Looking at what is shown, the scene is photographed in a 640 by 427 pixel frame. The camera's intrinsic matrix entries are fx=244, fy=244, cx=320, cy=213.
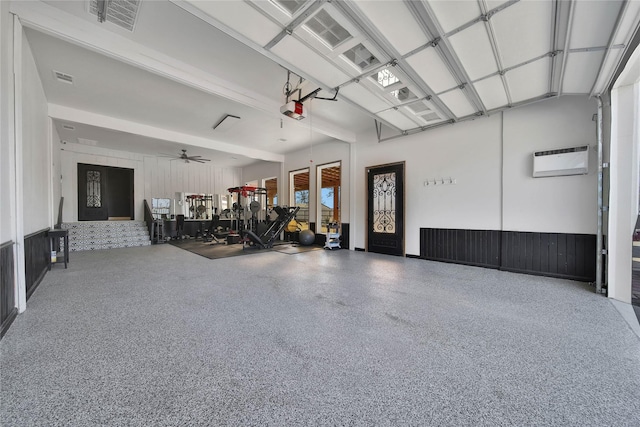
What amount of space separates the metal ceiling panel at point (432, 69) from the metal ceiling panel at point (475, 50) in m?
0.22

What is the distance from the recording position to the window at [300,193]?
31.6 ft

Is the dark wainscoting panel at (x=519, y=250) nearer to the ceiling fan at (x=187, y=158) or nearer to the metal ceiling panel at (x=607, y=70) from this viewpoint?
the metal ceiling panel at (x=607, y=70)

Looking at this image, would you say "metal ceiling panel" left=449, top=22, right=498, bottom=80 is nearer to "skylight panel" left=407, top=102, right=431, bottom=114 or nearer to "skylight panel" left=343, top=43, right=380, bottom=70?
"skylight panel" left=343, top=43, right=380, bottom=70

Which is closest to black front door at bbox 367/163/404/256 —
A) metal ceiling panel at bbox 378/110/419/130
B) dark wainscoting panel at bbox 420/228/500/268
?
dark wainscoting panel at bbox 420/228/500/268

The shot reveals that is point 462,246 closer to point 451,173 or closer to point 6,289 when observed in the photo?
point 451,173

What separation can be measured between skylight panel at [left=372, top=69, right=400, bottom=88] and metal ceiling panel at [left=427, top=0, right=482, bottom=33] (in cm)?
113

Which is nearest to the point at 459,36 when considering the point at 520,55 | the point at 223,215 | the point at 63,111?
the point at 520,55

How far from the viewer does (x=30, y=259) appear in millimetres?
3352

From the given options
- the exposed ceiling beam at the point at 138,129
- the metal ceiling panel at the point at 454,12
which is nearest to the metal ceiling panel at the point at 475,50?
the metal ceiling panel at the point at 454,12

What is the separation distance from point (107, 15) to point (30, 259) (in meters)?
3.36

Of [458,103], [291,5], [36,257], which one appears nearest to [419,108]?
[458,103]

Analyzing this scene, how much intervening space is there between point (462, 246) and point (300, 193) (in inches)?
259

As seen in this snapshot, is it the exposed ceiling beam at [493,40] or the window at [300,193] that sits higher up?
the exposed ceiling beam at [493,40]

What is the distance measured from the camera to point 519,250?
456 cm
